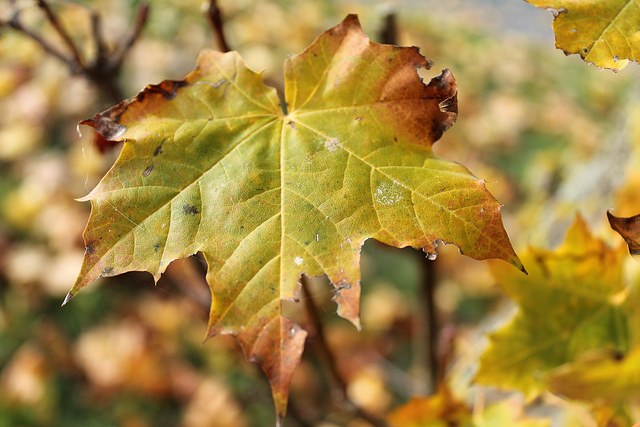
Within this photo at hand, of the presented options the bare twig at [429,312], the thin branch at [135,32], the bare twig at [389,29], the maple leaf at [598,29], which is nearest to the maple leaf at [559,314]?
the bare twig at [429,312]

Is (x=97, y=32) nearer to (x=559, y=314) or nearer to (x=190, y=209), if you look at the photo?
(x=190, y=209)

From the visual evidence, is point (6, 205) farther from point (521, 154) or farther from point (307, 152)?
point (521, 154)

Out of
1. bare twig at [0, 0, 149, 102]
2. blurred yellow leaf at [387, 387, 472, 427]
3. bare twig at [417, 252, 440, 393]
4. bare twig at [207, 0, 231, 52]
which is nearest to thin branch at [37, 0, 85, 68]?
bare twig at [0, 0, 149, 102]

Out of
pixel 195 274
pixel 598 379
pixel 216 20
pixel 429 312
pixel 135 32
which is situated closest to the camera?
pixel 598 379

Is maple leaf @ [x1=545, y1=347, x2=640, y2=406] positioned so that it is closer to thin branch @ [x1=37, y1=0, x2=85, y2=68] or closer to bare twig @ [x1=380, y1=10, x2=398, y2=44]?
bare twig @ [x1=380, y1=10, x2=398, y2=44]

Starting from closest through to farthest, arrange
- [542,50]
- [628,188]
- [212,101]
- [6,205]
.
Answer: [212,101] < [628,188] < [6,205] < [542,50]

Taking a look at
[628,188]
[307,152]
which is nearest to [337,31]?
[307,152]

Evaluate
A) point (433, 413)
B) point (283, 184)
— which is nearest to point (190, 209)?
point (283, 184)
